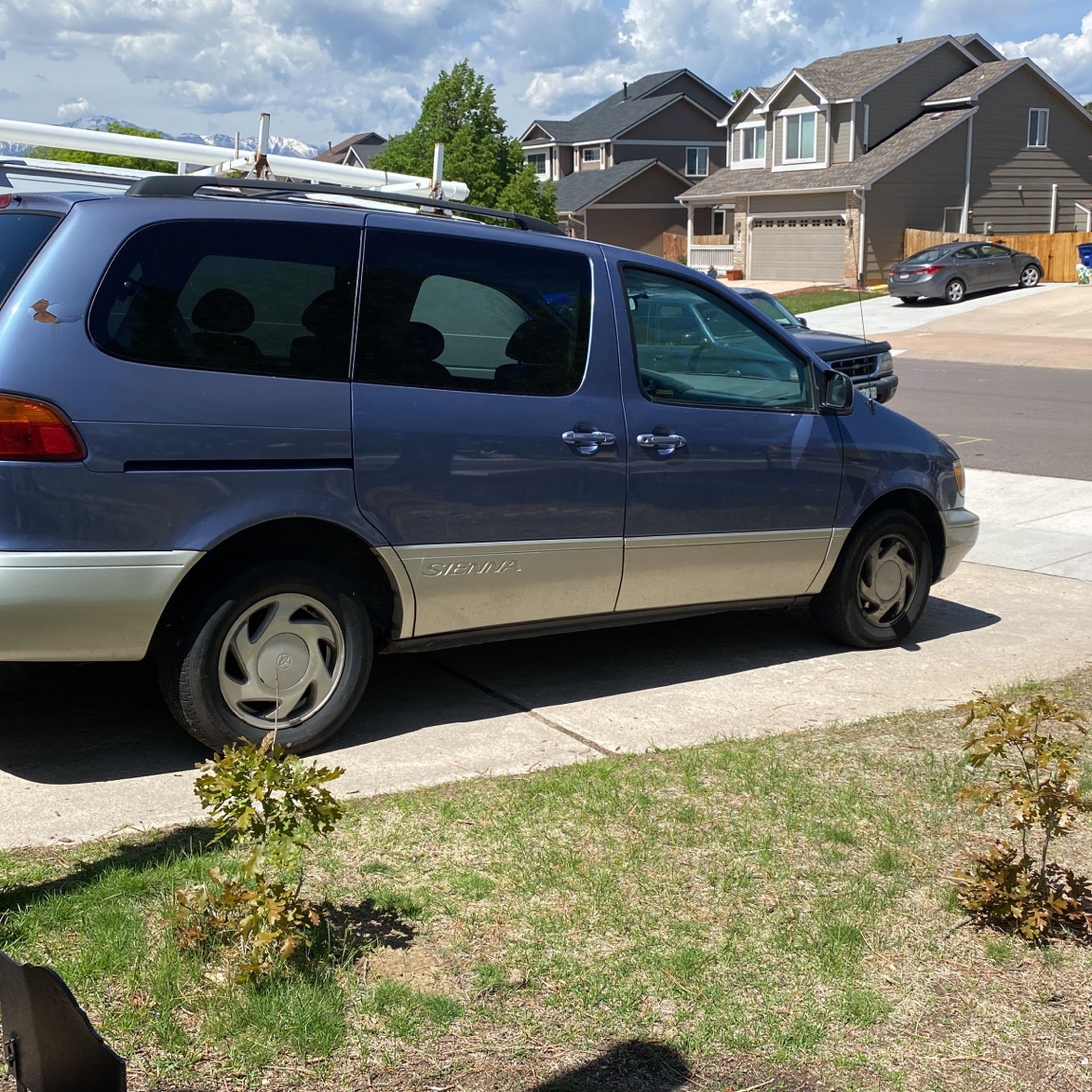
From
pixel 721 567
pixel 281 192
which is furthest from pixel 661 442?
pixel 281 192

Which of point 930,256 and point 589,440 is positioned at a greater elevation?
point 930,256

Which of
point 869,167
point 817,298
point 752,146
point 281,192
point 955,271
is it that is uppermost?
point 752,146

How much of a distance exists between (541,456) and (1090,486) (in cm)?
773

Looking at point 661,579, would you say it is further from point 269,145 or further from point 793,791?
point 269,145

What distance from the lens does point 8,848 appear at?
4137 mm

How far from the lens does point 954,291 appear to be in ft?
120

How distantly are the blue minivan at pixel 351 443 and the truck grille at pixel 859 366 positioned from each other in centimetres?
811

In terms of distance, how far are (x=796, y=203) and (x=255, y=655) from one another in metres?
42.8

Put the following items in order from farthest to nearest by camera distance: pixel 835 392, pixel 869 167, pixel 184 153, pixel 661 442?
1. pixel 869 167
2. pixel 184 153
3. pixel 835 392
4. pixel 661 442

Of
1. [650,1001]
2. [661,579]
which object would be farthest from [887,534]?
[650,1001]

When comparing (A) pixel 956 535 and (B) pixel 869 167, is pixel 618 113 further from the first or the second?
(A) pixel 956 535

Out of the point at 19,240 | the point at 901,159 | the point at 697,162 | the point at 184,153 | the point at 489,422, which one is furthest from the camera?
the point at 697,162

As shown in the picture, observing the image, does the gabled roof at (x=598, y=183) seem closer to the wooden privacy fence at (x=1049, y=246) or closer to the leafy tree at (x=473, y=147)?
the leafy tree at (x=473, y=147)

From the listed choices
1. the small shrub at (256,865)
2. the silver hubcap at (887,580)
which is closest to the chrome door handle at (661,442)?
the silver hubcap at (887,580)
